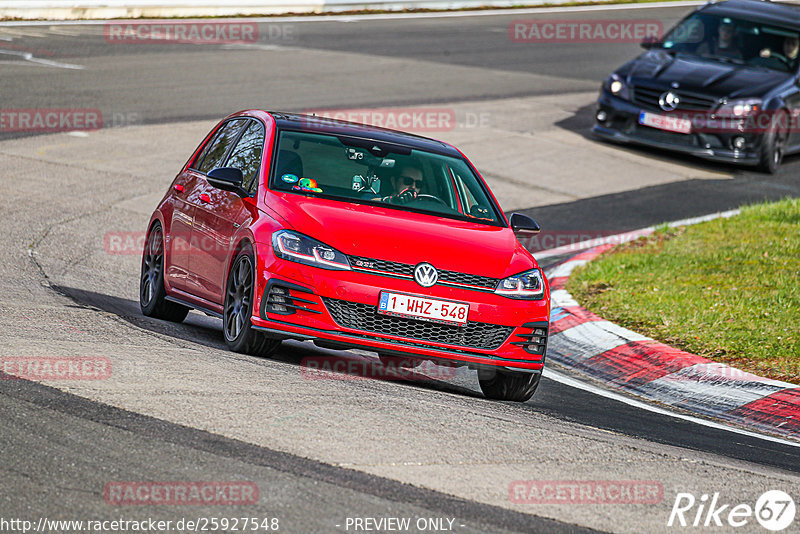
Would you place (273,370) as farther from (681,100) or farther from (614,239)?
(681,100)

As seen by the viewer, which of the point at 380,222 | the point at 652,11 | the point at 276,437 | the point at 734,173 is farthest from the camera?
the point at 652,11

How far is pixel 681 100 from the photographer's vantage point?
17719 mm

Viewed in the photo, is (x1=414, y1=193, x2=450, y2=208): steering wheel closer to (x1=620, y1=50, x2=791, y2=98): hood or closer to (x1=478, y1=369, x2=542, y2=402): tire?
(x1=478, y1=369, x2=542, y2=402): tire

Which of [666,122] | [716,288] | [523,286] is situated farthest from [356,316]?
[666,122]

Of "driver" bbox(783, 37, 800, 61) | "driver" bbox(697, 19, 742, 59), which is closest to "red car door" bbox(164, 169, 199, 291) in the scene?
"driver" bbox(697, 19, 742, 59)

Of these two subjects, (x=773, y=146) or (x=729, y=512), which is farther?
(x=773, y=146)

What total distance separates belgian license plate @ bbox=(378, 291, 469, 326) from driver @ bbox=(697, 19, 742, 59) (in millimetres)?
13027

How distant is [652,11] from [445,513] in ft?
113

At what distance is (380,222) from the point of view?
7.63 metres

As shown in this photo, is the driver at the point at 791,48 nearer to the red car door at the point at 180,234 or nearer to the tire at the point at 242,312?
the red car door at the point at 180,234

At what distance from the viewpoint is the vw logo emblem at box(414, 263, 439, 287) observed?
23.8 ft

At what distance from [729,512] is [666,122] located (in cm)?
1313

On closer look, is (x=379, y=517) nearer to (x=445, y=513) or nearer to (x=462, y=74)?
(x=445, y=513)

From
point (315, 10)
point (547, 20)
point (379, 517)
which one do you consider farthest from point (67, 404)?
point (547, 20)
